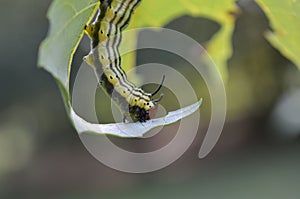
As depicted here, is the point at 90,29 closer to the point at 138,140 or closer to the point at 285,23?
the point at 285,23

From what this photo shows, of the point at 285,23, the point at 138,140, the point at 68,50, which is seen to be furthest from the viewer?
the point at 138,140

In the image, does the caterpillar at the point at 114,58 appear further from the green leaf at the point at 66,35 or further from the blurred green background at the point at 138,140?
the blurred green background at the point at 138,140

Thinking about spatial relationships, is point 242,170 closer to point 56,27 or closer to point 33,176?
point 33,176

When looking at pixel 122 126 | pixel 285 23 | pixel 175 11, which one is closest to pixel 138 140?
pixel 175 11

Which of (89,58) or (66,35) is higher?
(66,35)

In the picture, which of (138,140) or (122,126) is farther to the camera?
(138,140)

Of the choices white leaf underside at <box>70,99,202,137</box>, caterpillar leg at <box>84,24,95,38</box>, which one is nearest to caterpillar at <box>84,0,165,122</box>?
caterpillar leg at <box>84,24,95,38</box>

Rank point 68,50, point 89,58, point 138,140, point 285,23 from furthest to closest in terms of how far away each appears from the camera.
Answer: point 138,140 < point 89,58 < point 285,23 < point 68,50
